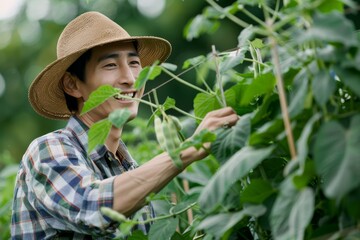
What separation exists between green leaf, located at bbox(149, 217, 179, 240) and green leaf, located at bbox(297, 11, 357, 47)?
0.80 metres

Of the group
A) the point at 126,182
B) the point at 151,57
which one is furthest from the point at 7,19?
the point at 126,182

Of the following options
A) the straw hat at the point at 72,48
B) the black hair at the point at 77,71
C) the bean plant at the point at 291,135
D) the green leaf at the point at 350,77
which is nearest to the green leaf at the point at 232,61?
the bean plant at the point at 291,135

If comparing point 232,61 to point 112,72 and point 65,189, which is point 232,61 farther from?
point 112,72

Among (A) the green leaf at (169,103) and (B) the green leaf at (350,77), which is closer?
(B) the green leaf at (350,77)

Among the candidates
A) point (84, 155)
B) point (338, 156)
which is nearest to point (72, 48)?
point (84, 155)

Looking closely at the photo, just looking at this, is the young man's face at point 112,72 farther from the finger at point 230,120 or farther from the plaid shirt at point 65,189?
the finger at point 230,120

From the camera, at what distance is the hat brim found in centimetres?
305

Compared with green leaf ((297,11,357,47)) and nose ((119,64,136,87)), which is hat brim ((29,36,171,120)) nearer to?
nose ((119,64,136,87))

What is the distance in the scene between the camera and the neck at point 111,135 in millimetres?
3027

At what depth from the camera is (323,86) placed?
5.30 ft

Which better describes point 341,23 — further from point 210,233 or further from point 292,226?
point 210,233

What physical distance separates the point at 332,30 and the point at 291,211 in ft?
1.15

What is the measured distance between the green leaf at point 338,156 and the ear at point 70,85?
65.8 inches

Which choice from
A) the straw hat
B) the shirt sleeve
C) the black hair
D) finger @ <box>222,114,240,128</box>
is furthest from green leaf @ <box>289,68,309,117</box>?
the black hair
